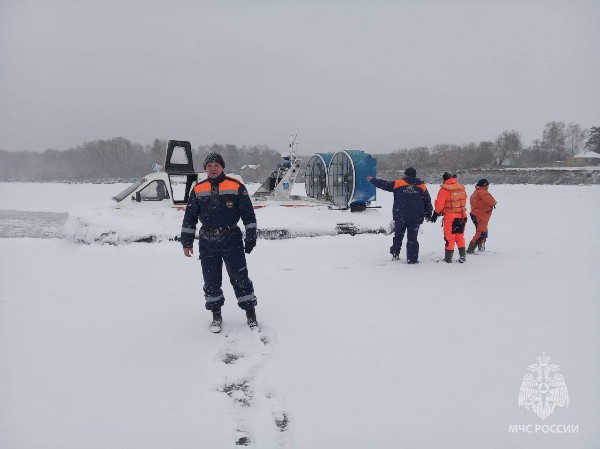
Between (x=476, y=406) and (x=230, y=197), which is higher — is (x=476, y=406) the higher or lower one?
the lower one

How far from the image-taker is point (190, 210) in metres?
3.87

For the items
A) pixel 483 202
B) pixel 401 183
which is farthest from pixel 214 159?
pixel 483 202

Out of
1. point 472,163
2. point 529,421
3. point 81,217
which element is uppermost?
point 472,163

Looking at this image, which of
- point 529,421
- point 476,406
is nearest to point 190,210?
point 476,406

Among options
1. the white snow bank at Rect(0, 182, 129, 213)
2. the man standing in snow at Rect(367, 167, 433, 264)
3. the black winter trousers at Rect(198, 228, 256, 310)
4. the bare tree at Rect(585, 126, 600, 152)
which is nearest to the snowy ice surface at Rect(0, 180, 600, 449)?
the black winter trousers at Rect(198, 228, 256, 310)

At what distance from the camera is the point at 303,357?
3.21 metres

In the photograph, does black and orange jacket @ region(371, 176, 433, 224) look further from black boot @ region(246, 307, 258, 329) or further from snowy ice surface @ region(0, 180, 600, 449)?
black boot @ region(246, 307, 258, 329)

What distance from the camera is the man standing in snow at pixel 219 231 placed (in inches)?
147

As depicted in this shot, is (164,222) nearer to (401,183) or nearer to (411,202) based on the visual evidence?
(401,183)

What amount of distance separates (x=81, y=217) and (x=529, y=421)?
377 inches

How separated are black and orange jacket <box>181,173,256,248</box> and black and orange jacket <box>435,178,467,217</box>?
3913 mm

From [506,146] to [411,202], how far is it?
2826 inches

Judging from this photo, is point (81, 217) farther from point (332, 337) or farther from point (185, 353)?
point (332, 337)

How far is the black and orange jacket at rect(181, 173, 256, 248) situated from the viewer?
3.74 m
